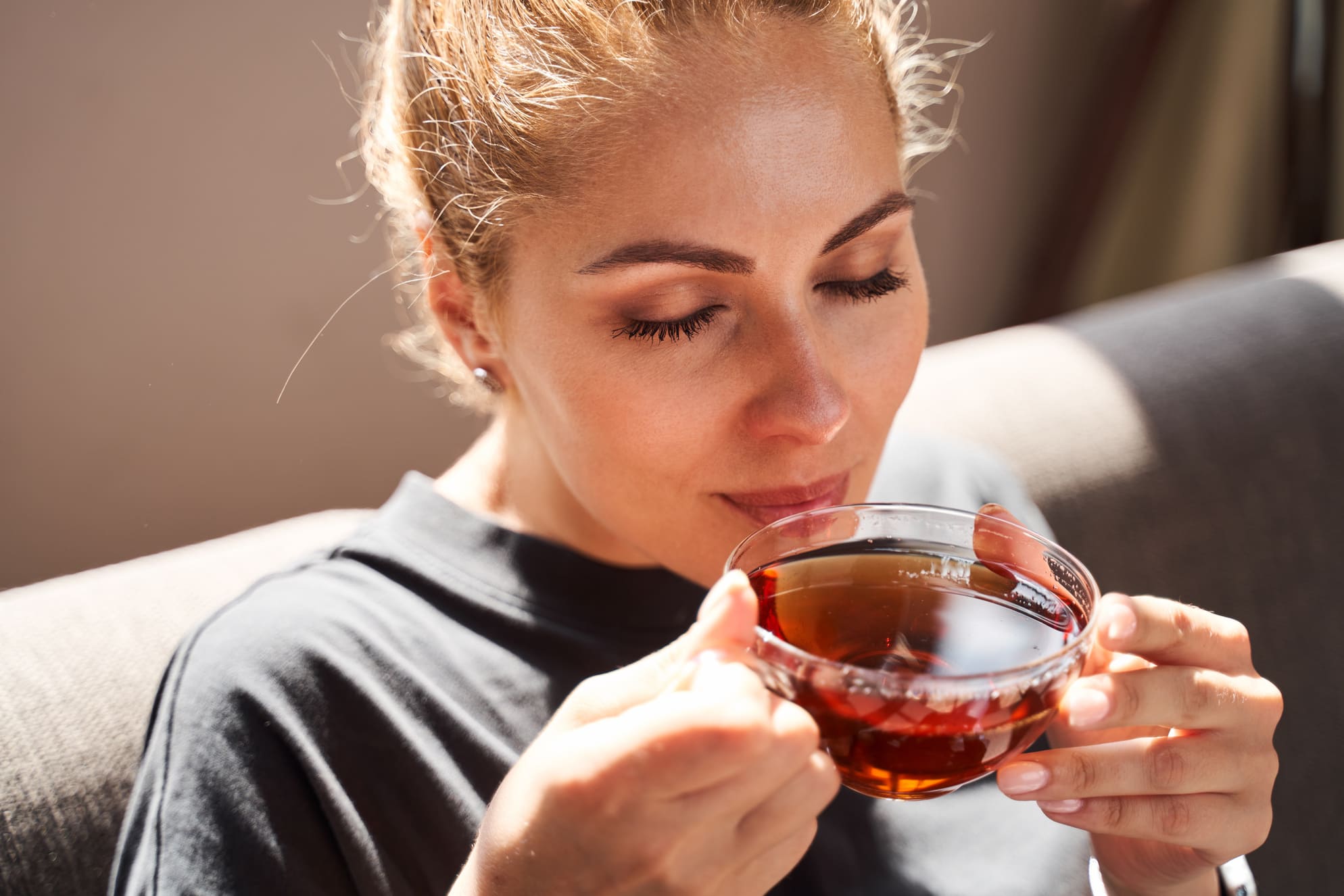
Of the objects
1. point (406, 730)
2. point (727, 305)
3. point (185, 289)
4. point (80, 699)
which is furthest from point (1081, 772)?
point (185, 289)

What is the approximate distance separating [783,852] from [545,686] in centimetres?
52

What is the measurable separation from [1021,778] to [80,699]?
926mm

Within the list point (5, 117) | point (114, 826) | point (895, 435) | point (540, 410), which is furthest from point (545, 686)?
point (5, 117)

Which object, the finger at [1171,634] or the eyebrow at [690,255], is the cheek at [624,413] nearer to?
the eyebrow at [690,255]

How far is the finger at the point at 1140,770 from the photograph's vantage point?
0.78m

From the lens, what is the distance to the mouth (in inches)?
39.9

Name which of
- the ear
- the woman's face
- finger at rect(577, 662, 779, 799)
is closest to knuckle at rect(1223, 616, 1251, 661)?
the woman's face

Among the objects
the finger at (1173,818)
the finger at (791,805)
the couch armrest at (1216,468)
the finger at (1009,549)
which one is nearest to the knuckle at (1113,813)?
the finger at (1173,818)

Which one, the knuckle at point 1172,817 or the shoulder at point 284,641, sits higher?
Result: the shoulder at point 284,641

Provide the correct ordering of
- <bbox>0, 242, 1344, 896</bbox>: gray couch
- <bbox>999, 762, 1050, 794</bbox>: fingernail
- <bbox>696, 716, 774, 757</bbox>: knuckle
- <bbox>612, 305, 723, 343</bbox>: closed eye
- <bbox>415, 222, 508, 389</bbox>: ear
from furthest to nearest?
1. <bbox>0, 242, 1344, 896</bbox>: gray couch
2. <bbox>415, 222, 508, 389</bbox>: ear
3. <bbox>612, 305, 723, 343</bbox>: closed eye
4. <bbox>999, 762, 1050, 794</bbox>: fingernail
5. <bbox>696, 716, 774, 757</bbox>: knuckle

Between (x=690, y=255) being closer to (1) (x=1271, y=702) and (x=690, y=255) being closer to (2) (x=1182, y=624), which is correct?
(2) (x=1182, y=624)

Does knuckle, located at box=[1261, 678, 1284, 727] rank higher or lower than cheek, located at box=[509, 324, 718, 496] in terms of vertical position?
lower

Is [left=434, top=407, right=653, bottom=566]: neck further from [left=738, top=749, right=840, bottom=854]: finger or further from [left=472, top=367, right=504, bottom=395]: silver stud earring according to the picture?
[left=738, top=749, right=840, bottom=854]: finger

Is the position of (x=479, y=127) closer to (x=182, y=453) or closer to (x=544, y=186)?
(x=544, y=186)
